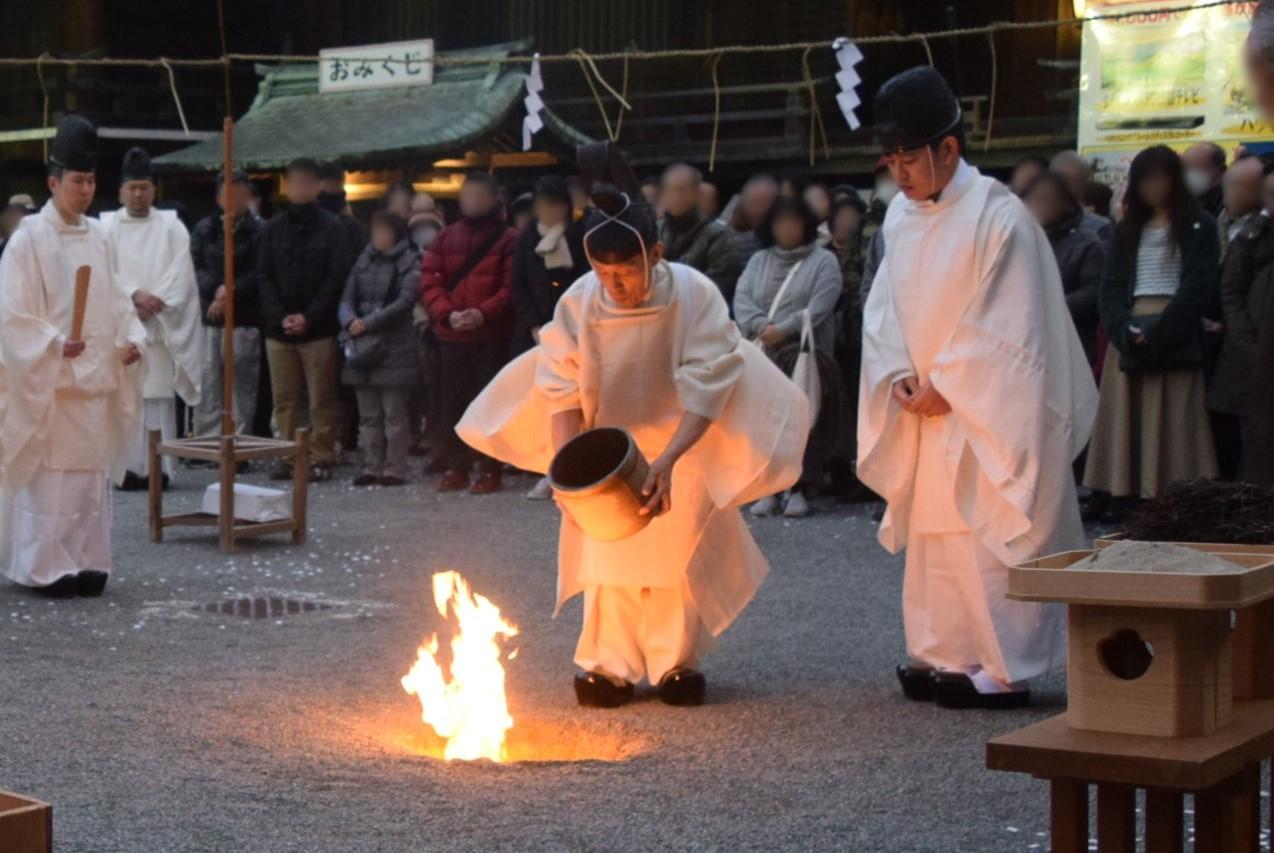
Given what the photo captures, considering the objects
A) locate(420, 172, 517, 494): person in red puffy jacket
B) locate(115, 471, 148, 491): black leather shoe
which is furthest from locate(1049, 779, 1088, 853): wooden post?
locate(115, 471, 148, 491): black leather shoe

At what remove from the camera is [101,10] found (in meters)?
20.2

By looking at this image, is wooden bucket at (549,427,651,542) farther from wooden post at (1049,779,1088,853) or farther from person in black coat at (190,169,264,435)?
person in black coat at (190,169,264,435)

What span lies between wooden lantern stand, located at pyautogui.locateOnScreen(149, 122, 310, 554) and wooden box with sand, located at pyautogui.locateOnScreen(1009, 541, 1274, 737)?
6468 mm

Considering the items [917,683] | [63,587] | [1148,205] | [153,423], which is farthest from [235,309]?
[917,683]

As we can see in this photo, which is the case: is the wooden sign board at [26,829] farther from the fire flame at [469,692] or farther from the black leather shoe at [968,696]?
the black leather shoe at [968,696]

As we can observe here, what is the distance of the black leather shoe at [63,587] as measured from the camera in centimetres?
775

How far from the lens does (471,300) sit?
11422 mm

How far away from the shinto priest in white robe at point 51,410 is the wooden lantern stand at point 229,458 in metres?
1.09

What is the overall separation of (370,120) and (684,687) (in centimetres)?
1265

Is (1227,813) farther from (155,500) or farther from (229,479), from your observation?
(155,500)

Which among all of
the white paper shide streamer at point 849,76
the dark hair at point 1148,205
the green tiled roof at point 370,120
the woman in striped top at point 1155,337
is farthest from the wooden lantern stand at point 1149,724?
the green tiled roof at point 370,120

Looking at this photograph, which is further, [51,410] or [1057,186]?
[1057,186]

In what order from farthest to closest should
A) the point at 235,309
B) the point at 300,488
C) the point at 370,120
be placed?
1. the point at 370,120
2. the point at 235,309
3. the point at 300,488

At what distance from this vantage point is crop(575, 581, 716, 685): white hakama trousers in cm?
579
